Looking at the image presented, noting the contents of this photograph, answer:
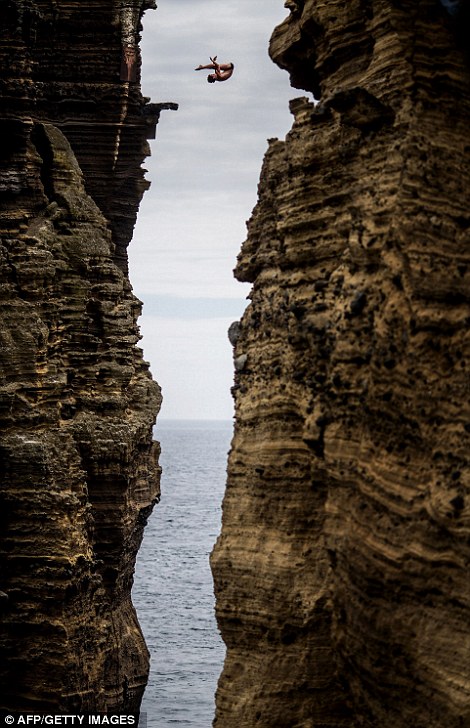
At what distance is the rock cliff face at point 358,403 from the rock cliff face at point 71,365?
2240cm

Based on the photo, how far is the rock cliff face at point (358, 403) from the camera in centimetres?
1367

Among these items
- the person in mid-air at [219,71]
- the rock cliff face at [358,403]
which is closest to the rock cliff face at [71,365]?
the person in mid-air at [219,71]

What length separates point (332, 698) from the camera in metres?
16.5

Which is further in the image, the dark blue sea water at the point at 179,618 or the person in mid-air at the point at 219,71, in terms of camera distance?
the dark blue sea water at the point at 179,618

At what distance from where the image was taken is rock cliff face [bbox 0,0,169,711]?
3969cm

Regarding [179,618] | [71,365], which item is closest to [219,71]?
[71,365]

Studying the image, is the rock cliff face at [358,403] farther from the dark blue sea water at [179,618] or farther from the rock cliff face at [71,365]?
the dark blue sea water at [179,618]

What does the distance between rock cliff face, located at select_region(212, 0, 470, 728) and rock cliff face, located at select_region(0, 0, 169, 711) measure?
73.5 feet

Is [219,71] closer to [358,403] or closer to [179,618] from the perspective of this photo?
[358,403]

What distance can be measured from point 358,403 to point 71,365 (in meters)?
30.4

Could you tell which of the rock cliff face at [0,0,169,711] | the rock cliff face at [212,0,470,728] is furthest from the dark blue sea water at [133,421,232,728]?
the rock cliff face at [212,0,470,728]

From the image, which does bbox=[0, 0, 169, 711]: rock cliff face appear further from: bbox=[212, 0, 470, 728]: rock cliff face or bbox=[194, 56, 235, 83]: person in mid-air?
bbox=[212, 0, 470, 728]: rock cliff face

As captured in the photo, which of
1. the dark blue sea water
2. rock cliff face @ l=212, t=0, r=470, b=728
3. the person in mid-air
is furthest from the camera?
the dark blue sea water

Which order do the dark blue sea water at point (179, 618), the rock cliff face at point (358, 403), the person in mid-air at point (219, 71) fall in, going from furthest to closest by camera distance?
the dark blue sea water at point (179, 618) < the person in mid-air at point (219, 71) < the rock cliff face at point (358, 403)
